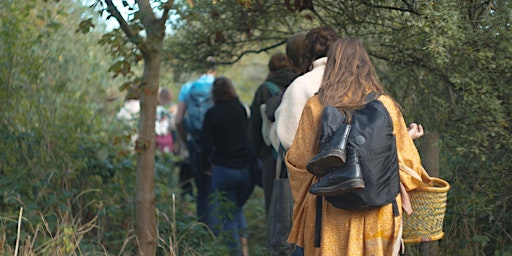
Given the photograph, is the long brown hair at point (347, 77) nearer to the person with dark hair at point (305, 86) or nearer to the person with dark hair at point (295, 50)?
the person with dark hair at point (305, 86)

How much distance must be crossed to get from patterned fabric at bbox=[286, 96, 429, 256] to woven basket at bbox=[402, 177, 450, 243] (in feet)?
0.29

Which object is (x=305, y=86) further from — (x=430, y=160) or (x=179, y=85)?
(x=179, y=85)

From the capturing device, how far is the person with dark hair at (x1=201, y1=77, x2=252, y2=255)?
27.3ft

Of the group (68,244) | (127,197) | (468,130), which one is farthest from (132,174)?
(468,130)

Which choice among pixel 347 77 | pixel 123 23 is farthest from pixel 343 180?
pixel 123 23

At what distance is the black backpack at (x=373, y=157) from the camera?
166 inches

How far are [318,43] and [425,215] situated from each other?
1.31 meters

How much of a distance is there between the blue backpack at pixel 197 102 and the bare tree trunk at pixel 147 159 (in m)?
3.47

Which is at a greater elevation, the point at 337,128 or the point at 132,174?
the point at 337,128

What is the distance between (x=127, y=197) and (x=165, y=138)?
465 centimetres

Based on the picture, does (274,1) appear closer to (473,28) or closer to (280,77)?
(280,77)

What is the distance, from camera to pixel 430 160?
602 centimetres

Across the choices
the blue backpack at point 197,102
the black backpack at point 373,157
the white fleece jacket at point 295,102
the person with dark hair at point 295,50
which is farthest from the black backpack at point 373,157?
the blue backpack at point 197,102

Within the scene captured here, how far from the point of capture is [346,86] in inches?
179
